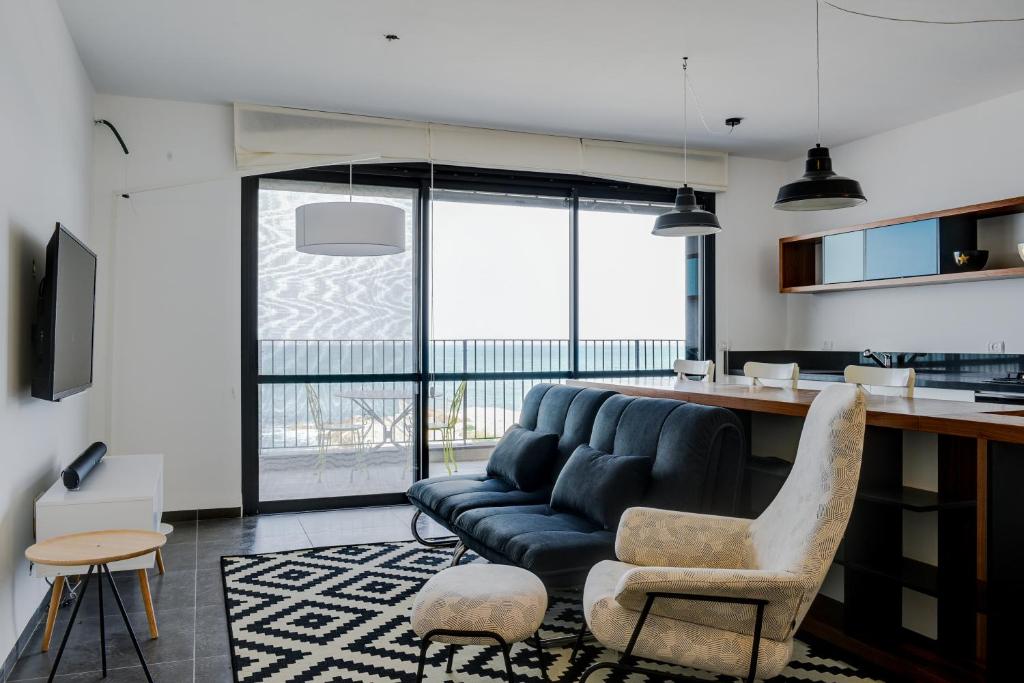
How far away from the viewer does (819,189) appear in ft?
11.2

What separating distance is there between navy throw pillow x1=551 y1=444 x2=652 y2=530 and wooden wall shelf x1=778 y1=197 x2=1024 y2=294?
3103 mm

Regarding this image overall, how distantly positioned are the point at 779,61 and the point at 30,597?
4.57m

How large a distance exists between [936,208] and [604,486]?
12.7ft

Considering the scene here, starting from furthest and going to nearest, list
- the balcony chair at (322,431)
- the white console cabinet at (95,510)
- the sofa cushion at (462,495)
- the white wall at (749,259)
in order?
the white wall at (749,259)
the balcony chair at (322,431)
the sofa cushion at (462,495)
the white console cabinet at (95,510)

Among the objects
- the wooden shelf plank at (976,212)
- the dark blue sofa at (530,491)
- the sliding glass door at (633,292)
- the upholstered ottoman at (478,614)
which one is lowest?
the upholstered ottoman at (478,614)

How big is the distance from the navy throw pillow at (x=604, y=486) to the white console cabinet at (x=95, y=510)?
1704mm

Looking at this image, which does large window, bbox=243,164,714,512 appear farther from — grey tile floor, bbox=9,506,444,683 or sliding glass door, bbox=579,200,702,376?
grey tile floor, bbox=9,506,444,683

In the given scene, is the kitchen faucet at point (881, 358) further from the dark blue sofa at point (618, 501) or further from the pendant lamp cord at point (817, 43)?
the dark blue sofa at point (618, 501)

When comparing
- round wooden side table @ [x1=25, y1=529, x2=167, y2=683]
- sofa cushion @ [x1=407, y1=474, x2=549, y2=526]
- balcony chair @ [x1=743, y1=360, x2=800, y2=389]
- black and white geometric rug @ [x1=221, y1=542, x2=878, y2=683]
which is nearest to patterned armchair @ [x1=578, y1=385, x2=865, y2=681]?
black and white geometric rug @ [x1=221, y1=542, x2=878, y2=683]

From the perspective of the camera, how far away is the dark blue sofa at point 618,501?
2.82 metres

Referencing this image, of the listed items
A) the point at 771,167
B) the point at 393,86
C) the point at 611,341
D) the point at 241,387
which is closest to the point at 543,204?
the point at 611,341

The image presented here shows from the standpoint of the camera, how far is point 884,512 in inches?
113

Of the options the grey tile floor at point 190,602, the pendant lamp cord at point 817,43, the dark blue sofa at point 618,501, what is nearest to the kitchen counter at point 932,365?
the pendant lamp cord at point 817,43

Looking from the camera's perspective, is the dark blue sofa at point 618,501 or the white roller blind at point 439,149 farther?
the white roller blind at point 439,149
